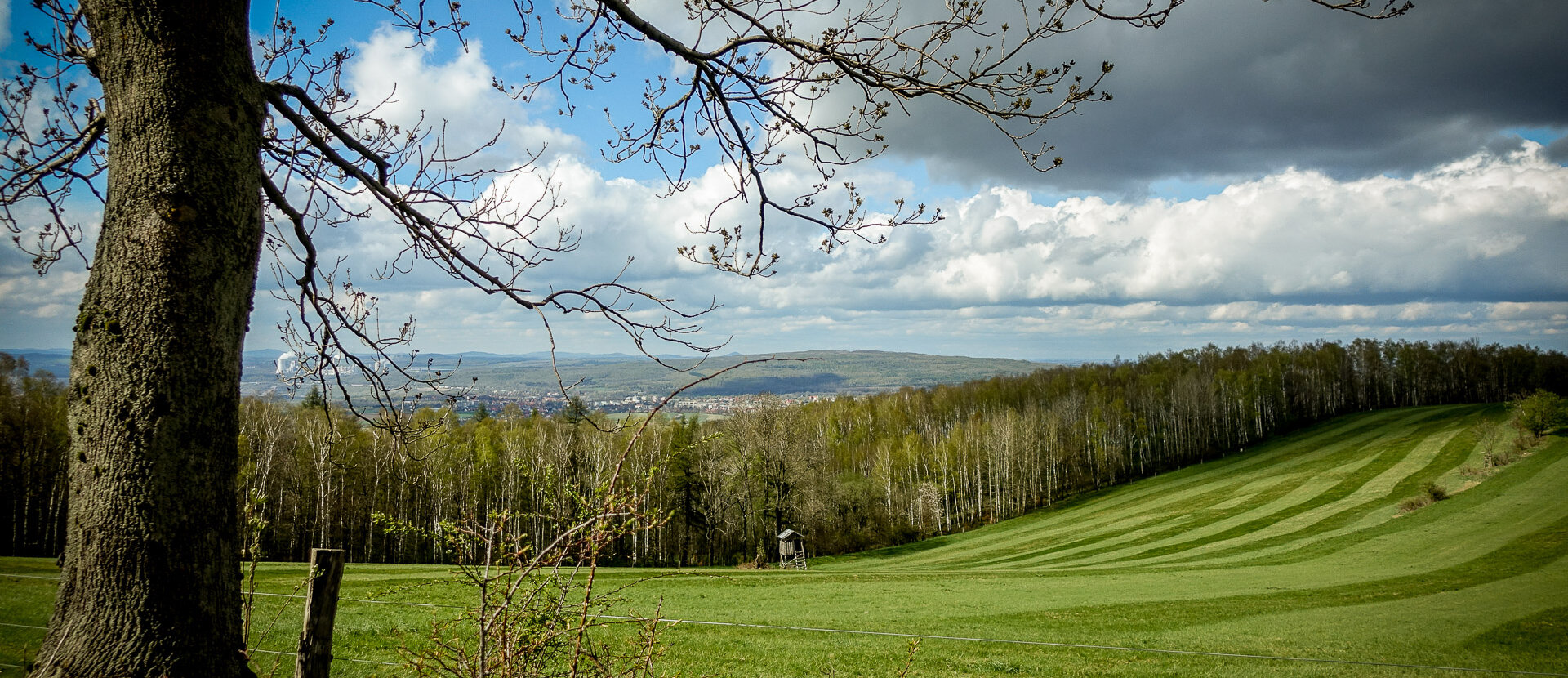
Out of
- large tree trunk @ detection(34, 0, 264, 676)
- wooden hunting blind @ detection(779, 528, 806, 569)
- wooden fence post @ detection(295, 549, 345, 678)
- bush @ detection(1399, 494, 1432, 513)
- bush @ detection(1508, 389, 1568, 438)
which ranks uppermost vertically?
large tree trunk @ detection(34, 0, 264, 676)

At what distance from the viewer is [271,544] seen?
38.0 meters

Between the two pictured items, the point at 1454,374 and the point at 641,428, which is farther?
the point at 1454,374

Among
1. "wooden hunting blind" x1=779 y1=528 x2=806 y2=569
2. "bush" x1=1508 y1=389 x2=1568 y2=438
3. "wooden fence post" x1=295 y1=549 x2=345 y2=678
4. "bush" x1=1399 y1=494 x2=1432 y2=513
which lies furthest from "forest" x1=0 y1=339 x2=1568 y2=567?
"bush" x1=1399 y1=494 x2=1432 y2=513

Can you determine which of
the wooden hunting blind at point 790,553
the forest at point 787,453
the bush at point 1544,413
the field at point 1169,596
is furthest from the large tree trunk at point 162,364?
the bush at point 1544,413

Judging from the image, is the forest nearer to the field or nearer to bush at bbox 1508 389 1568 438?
the field

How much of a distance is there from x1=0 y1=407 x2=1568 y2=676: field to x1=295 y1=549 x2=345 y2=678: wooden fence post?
0.33 meters

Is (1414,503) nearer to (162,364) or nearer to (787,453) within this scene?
(787,453)

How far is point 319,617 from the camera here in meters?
3.22

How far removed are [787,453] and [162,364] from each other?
116ft

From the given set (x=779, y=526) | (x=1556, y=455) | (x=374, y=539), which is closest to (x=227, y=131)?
(x=779, y=526)

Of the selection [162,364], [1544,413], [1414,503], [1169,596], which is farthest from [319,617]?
[1544,413]

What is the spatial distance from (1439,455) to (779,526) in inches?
1728

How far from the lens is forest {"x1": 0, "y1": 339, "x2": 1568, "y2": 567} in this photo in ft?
31.2

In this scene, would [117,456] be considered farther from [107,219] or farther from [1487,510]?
[1487,510]
